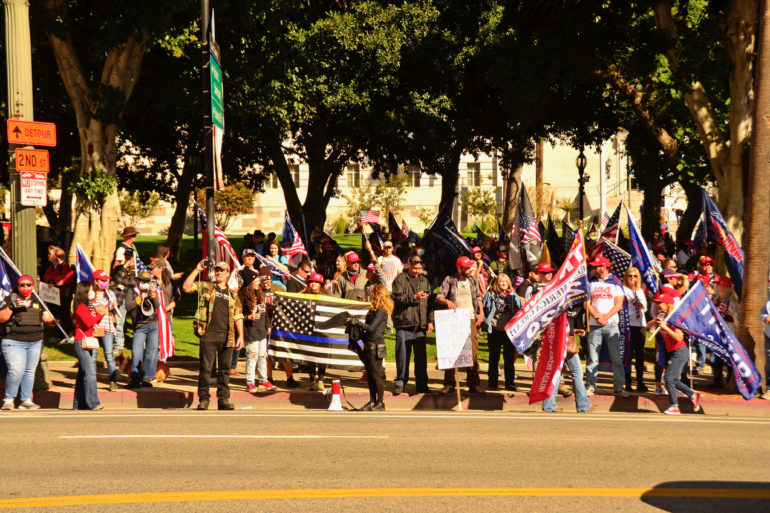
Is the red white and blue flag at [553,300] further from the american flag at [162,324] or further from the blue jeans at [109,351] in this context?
the blue jeans at [109,351]

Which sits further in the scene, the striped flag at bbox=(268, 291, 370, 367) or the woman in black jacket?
the striped flag at bbox=(268, 291, 370, 367)

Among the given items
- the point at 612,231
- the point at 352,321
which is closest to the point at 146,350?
the point at 352,321

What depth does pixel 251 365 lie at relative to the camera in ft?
48.8

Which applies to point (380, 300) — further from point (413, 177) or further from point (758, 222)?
point (413, 177)

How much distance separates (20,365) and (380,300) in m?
4.83

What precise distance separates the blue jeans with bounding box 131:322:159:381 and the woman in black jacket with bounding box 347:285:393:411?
3.17m

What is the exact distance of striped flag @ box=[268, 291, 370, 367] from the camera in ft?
50.9

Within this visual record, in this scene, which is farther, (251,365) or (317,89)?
(317,89)

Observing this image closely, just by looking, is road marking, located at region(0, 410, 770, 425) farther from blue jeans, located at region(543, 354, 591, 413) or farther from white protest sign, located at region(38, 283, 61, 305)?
white protest sign, located at region(38, 283, 61, 305)

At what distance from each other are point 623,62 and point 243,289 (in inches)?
480

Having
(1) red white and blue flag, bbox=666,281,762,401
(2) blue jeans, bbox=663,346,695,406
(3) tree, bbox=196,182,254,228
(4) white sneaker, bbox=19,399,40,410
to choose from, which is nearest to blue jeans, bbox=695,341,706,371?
(1) red white and blue flag, bbox=666,281,762,401

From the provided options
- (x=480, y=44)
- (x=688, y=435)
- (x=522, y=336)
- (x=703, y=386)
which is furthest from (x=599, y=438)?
(x=480, y=44)

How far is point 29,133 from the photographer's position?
14.1 m

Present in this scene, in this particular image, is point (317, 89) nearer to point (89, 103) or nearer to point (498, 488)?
point (89, 103)
